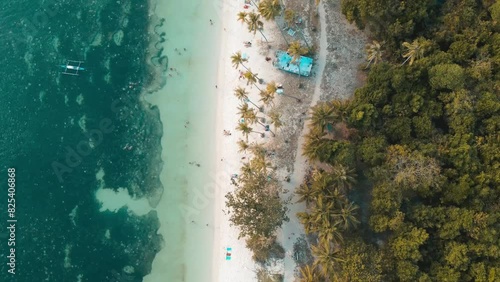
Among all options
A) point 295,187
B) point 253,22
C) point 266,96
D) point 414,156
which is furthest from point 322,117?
point 253,22

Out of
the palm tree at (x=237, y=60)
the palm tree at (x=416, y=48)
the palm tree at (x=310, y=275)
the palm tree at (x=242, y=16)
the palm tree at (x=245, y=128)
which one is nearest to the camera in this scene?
the palm tree at (x=310, y=275)

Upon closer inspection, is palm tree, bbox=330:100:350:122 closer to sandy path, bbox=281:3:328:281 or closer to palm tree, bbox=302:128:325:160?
palm tree, bbox=302:128:325:160

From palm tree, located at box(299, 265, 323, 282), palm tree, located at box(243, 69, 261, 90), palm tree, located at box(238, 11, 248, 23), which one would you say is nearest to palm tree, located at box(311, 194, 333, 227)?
palm tree, located at box(299, 265, 323, 282)

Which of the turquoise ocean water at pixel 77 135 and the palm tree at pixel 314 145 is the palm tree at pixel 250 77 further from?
the turquoise ocean water at pixel 77 135

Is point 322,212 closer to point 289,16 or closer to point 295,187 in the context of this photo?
point 295,187

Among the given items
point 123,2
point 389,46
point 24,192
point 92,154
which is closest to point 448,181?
point 389,46

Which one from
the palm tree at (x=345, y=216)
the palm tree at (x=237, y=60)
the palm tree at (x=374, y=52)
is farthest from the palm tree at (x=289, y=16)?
the palm tree at (x=345, y=216)
